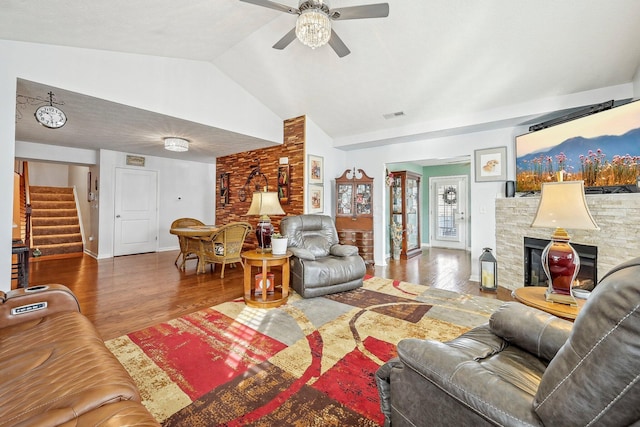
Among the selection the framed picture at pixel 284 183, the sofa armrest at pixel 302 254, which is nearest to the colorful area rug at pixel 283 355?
the sofa armrest at pixel 302 254

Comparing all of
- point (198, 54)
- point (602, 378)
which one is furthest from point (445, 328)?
point (198, 54)

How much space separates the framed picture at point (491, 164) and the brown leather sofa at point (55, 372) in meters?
4.56

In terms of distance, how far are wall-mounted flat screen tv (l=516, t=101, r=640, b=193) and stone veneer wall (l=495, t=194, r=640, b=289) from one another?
0.63 ft

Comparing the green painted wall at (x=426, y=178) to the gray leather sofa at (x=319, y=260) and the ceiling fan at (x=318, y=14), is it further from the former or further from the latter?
the ceiling fan at (x=318, y=14)

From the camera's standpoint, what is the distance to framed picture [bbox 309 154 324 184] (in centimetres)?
493

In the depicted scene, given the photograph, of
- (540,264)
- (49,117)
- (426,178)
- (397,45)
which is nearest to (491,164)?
(540,264)

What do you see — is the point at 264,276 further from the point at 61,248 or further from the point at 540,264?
the point at 61,248

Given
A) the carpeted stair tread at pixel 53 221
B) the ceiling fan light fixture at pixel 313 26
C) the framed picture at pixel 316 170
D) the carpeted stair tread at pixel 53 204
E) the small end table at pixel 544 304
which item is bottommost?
the small end table at pixel 544 304

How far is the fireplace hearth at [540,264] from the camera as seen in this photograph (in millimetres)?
2811

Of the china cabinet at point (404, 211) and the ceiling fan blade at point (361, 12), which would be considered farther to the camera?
the china cabinet at point (404, 211)

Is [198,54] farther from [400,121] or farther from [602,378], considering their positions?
[602,378]

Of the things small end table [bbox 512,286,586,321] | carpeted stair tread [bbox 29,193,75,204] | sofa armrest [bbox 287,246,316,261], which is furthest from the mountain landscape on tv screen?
carpeted stair tread [bbox 29,193,75,204]

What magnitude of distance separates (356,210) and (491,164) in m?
2.30

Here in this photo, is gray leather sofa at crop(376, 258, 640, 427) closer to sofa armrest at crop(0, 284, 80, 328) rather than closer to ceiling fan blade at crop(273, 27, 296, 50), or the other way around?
sofa armrest at crop(0, 284, 80, 328)
